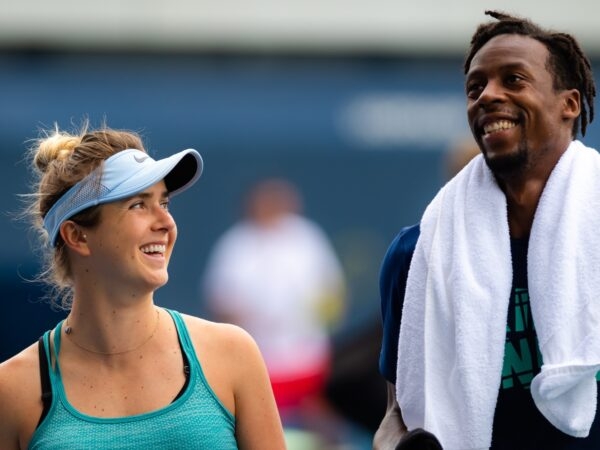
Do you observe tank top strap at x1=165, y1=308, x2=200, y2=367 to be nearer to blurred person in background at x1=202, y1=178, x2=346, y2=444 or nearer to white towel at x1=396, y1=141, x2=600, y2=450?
white towel at x1=396, y1=141, x2=600, y2=450

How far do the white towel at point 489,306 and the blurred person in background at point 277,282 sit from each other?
5.31 metres

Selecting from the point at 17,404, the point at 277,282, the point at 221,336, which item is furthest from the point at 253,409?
the point at 277,282

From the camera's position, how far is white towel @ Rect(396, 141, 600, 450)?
3.59 meters

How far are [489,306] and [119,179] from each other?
40.2 inches

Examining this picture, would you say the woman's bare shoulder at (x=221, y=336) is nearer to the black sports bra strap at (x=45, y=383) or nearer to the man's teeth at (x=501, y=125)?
the black sports bra strap at (x=45, y=383)

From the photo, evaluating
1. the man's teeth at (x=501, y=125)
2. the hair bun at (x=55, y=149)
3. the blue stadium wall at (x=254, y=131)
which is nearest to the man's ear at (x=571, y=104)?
the man's teeth at (x=501, y=125)

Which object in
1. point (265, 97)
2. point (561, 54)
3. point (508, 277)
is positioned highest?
point (265, 97)

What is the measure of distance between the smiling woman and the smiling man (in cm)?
41

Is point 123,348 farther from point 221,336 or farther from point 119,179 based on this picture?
point 119,179

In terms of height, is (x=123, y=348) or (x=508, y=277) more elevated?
(x=508, y=277)

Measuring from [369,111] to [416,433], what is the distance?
9077mm

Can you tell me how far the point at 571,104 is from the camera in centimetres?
389

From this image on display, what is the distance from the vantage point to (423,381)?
3.81 meters

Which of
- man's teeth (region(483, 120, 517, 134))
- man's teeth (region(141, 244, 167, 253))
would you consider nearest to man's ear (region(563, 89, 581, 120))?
man's teeth (region(483, 120, 517, 134))
